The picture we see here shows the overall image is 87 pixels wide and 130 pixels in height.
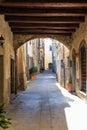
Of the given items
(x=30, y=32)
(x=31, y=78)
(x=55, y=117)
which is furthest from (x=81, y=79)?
(x=31, y=78)

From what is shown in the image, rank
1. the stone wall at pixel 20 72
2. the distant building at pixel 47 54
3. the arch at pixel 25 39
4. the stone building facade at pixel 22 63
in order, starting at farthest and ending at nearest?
the distant building at pixel 47 54, the stone wall at pixel 20 72, the arch at pixel 25 39, the stone building facade at pixel 22 63

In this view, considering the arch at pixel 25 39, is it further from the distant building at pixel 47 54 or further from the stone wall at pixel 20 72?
the distant building at pixel 47 54

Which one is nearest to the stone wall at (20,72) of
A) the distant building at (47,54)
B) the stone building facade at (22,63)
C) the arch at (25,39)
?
the stone building facade at (22,63)

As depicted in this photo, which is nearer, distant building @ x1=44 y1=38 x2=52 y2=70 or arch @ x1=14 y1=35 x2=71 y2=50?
arch @ x1=14 y1=35 x2=71 y2=50

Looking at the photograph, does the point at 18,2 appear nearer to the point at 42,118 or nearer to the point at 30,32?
the point at 42,118

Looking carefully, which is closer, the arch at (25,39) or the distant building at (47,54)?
the arch at (25,39)

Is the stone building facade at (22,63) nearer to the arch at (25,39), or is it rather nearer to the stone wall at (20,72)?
the arch at (25,39)

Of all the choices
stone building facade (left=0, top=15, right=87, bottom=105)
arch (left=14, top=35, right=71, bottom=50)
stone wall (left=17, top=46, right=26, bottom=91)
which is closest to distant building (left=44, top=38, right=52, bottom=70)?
stone wall (left=17, top=46, right=26, bottom=91)

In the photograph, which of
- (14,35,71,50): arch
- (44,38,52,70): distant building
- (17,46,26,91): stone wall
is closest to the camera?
(14,35,71,50): arch

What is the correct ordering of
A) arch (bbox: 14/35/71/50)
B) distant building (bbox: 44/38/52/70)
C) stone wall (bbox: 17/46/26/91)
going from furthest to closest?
distant building (bbox: 44/38/52/70) → stone wall (bbox: 17/46/26/91) → arch (bbox: 14/35/71/50)

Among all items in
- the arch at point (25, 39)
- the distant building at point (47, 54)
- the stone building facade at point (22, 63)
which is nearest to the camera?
the stone building facade at point (22, 63)

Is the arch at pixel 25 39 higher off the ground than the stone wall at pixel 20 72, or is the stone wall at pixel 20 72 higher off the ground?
the arch at pixel 25 39

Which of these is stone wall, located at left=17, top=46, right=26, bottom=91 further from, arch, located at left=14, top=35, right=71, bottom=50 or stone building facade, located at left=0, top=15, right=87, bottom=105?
arch, located at left=14, top=35, right=71, bottom=50

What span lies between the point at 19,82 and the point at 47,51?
4753 centimetres
